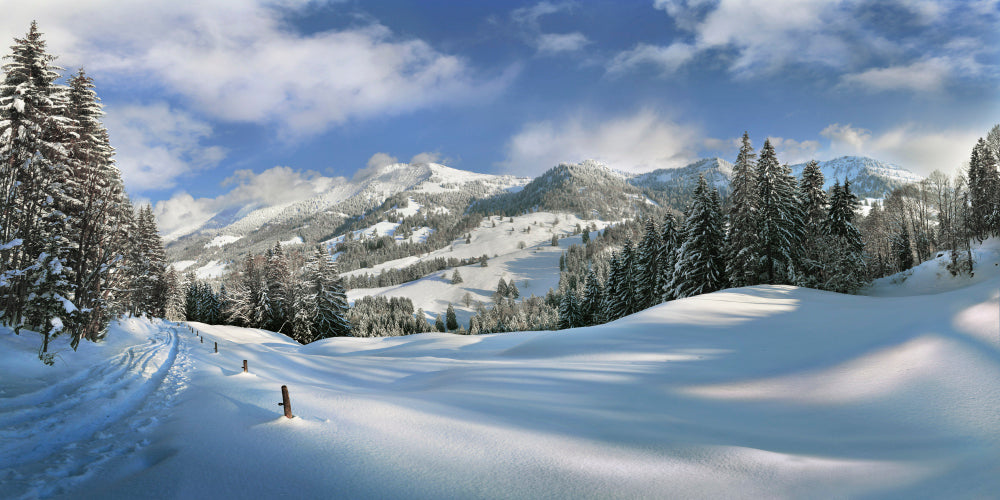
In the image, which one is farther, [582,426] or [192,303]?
[192,303]

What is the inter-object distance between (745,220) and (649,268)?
9616 millimetres

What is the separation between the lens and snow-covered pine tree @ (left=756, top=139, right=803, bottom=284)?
27234 millimetres

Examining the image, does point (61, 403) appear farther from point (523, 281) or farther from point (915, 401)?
point (523, 281)

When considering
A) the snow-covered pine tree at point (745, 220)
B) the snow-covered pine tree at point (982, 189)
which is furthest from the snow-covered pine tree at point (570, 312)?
the snow-covered pine tree at point (982, 189)

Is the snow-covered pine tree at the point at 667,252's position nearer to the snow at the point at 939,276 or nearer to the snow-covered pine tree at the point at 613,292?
the snow-covered pine tree at the point at 613,292

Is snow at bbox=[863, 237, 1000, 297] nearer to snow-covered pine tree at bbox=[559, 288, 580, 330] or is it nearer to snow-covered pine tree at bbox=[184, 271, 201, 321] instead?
snow-covered pine tree at bbox=[559, 288, 580, 330]

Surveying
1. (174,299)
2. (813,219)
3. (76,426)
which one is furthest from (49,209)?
(174,299)

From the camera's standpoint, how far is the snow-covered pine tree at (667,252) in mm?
32469

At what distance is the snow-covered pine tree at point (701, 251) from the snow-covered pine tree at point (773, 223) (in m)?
2.98

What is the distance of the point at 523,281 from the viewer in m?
139

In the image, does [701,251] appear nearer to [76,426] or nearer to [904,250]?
[904,250]

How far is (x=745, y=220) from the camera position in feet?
90.2

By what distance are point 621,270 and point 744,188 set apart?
1483 cm

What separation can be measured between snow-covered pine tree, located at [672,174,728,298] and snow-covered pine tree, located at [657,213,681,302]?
210 cm
